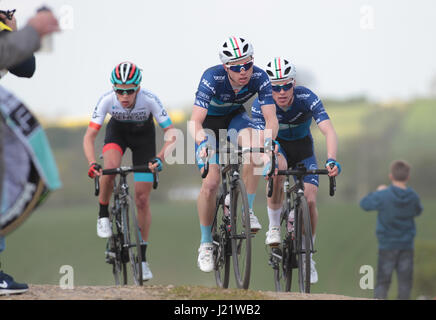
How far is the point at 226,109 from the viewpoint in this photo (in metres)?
7.90

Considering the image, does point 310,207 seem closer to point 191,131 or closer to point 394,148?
point 191,131

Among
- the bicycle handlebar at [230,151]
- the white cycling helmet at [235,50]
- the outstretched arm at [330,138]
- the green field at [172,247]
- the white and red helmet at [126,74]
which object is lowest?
the green field at [172,247]

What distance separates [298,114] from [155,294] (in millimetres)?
2872

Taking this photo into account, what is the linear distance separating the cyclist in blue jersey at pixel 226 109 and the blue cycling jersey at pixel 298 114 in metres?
0.20

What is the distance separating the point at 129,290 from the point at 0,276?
1125mm

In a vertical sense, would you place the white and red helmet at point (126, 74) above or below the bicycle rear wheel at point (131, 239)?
above

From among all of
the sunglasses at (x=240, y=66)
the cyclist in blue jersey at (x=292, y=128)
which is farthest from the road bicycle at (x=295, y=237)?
the sunglasses at (x=240, y=66)

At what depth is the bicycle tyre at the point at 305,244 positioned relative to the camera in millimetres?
7363

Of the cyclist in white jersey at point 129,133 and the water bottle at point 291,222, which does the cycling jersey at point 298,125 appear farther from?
the cyclist in white jersey at point 129,133

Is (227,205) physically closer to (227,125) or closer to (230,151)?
(230,151)

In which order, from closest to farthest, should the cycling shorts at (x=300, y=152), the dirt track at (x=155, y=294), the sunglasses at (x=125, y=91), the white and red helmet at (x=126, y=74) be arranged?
1. the dirt track at (x=155, y=294)
2. the white and red helmet at (x=126, y=74)
3. the sunglasses at (x=125, y=91)
4. the cycling shorts at (x=300, y=152)

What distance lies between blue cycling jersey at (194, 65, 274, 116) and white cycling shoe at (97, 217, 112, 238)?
5.68 ft

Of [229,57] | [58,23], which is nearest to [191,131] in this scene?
[229,57]

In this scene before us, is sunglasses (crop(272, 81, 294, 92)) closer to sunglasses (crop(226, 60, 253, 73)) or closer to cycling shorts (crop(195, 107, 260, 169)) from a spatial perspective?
cycling shorts (crop(195, 107, 260, 169))
